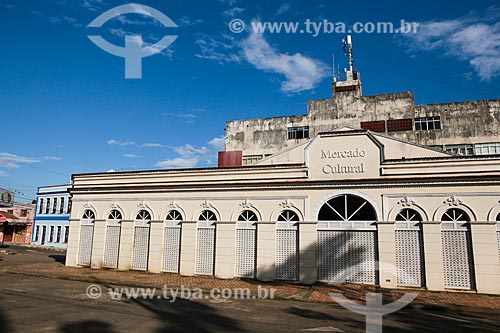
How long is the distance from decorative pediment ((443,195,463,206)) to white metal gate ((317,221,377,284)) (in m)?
3.04

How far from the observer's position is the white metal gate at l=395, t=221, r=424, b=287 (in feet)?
47.3

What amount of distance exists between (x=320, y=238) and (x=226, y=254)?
14.8 feet

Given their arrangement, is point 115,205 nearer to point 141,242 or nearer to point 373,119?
point 141,242

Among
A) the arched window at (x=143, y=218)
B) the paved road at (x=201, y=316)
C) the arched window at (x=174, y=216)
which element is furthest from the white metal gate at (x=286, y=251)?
the arched window at (x=143, y=218)

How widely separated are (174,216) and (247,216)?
4061 mm

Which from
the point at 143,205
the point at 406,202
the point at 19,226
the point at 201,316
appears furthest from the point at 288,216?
the point at 19,226

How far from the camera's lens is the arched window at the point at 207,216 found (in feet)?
58.2

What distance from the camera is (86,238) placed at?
20375 millimetres

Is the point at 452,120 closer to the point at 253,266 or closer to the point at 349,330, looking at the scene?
the point at 253,266

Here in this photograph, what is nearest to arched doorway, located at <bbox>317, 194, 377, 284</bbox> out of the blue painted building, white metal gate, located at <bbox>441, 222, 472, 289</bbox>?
white metal gate, located at <bbox>441, 222, 472, 289</bbox>

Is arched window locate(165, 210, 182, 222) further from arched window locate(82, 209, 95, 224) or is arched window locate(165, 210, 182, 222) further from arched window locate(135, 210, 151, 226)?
arched window locate(82, 209, 95, 224)

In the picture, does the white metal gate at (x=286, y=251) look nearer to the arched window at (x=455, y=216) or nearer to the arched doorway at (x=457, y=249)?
the arched doorway at (x=457, y=249)

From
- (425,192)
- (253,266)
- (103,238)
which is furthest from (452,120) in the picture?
(103,238)

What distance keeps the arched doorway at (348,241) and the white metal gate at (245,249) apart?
10.2ft
